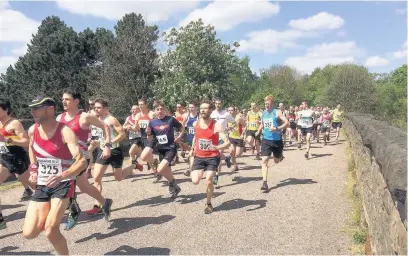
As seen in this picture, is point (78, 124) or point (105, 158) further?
point (105, 158)

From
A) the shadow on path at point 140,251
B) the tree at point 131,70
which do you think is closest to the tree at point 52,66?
the tree at point 131,70

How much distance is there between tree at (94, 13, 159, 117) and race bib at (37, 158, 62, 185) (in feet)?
84.2

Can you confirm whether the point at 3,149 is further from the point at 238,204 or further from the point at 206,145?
the point at 238,204

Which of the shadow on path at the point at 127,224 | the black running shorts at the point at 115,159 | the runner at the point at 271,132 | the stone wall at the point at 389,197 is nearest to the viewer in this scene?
the stone wall at the point at 389,197

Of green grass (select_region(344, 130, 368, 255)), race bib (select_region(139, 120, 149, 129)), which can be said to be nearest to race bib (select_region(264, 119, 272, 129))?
green grass (select_region(344, 130, 368, 255))

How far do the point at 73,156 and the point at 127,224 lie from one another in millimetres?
2333

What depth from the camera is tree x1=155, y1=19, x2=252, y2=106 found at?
89.7 ft

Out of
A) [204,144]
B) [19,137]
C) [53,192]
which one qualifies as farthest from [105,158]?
[53,192]

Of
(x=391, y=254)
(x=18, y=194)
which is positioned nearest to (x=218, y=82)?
(x=18, y=194)

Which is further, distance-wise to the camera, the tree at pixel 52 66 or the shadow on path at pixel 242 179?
the tree at pixel 52 66

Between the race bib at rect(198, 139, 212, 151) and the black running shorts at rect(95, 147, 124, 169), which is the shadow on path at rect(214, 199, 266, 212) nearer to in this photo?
the race bib at rect(198, 139, 212, 151)

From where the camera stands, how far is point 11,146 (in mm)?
6914

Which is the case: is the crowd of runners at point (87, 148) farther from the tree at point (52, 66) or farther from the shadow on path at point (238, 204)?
the tree at point (52, 66)

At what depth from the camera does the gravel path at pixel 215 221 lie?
5.20 metres
